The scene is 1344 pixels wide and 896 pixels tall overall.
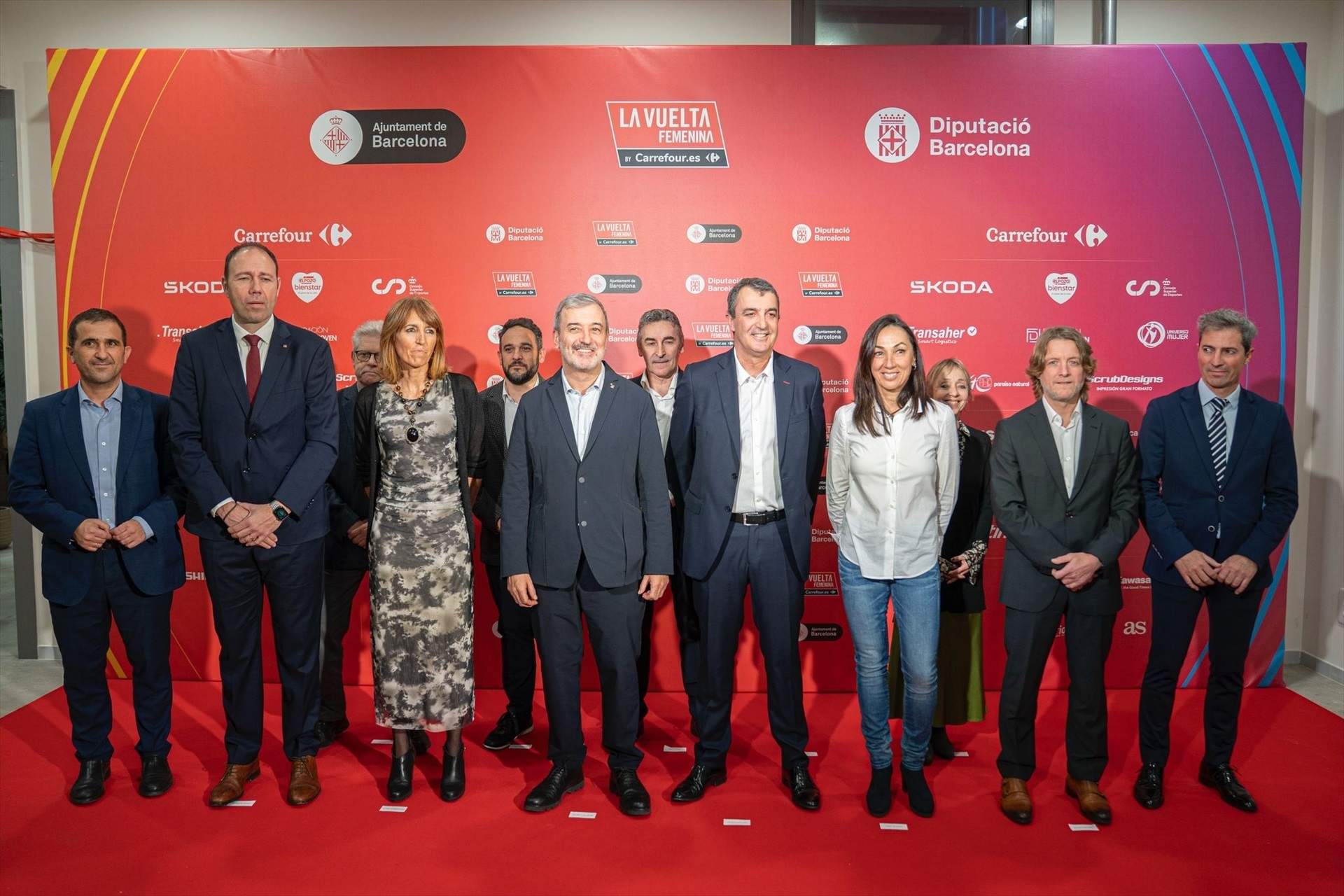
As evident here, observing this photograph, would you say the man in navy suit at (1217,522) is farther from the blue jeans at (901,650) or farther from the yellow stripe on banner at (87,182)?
the yellow stripe on banner at (87,182)

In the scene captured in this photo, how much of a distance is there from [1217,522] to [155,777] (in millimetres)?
4291

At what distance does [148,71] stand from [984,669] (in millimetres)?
5600

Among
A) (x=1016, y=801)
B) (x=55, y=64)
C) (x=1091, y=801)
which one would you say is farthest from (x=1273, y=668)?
(x=55, y=64)

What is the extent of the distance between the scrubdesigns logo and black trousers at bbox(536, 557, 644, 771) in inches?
110

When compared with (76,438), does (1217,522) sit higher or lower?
lower

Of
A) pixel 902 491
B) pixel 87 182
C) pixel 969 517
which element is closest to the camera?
pixel 902 491

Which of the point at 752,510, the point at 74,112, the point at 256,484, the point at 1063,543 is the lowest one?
the point at 1063,543

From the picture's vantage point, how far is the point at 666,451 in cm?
371

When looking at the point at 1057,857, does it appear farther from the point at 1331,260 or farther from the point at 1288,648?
the point at 1331,260

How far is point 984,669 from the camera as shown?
4.75m

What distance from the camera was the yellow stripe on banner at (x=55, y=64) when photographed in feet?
15.0

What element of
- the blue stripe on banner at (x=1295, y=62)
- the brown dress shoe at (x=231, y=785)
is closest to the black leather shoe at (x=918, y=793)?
the brown dress shoe at (x=231, y=785)

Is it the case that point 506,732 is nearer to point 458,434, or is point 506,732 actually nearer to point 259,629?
point 259,629

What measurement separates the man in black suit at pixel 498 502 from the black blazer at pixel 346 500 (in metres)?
0.52
